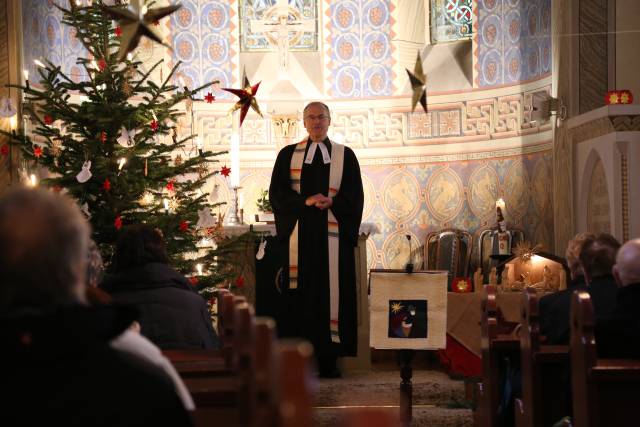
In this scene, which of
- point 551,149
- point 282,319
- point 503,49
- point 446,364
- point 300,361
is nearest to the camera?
point 300,361

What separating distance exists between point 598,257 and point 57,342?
10.6ft

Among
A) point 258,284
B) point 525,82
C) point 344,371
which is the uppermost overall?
point 525,82

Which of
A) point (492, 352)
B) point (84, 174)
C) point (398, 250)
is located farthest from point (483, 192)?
point (492, 352)

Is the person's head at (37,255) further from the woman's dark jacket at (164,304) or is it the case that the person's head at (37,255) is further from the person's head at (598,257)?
the person's head at (598,257)

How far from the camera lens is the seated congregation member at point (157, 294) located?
417 centimetres

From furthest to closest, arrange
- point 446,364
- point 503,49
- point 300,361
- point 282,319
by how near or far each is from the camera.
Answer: point 503,49 < point 446,364 < point 282,319 < point 300,361

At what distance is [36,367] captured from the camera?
5.55 ft

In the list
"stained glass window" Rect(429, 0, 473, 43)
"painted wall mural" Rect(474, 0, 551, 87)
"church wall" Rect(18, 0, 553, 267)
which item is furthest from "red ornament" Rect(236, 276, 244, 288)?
"stained glass window" Rect(429, 0, 473, 43)

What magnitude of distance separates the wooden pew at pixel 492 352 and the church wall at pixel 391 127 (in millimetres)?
6198

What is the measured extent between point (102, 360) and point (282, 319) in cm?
582

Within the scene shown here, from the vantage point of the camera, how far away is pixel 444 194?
1255 cm

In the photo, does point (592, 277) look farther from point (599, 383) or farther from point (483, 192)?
point (483, 192)

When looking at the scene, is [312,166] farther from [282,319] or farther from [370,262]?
[370,262]

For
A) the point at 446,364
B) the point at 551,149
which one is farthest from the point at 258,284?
the point at 551,149
